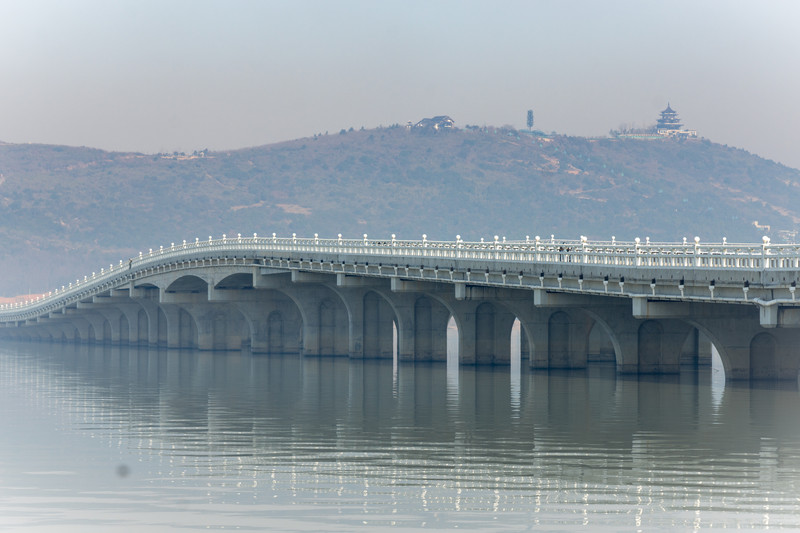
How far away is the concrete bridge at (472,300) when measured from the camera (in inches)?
2322

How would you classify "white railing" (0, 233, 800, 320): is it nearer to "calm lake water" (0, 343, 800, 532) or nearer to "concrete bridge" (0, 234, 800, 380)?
"concrete bridge" (0, 234, 800, 380)

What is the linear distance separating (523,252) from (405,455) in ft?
95.0

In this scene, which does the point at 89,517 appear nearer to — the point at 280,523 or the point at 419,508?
Result: the point at 280,523

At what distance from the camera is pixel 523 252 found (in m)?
69.7

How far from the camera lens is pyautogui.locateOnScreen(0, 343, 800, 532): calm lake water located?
31.8 metres

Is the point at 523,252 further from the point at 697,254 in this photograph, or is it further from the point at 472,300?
the point at 697,254

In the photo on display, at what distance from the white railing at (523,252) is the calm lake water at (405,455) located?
5414mm

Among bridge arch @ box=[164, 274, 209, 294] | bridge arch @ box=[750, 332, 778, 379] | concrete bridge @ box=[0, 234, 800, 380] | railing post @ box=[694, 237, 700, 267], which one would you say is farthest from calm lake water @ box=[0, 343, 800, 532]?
bridge arch @ box=[164, 274, 209, 294]

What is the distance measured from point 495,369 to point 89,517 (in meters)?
50.5

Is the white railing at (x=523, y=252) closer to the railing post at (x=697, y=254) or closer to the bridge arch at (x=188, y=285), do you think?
the railing post at (x=697, y=254)

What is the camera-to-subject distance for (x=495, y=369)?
80.8 m

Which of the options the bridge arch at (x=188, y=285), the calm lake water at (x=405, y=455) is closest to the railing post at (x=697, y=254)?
the calm lake water at (x=405, y=455)

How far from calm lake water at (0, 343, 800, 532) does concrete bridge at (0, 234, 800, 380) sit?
9.34ft

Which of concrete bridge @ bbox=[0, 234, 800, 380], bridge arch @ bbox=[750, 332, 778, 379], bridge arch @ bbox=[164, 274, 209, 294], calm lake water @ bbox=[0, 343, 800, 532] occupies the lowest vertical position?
calm lake water @ bbox=[0, 343, 800, 532]
